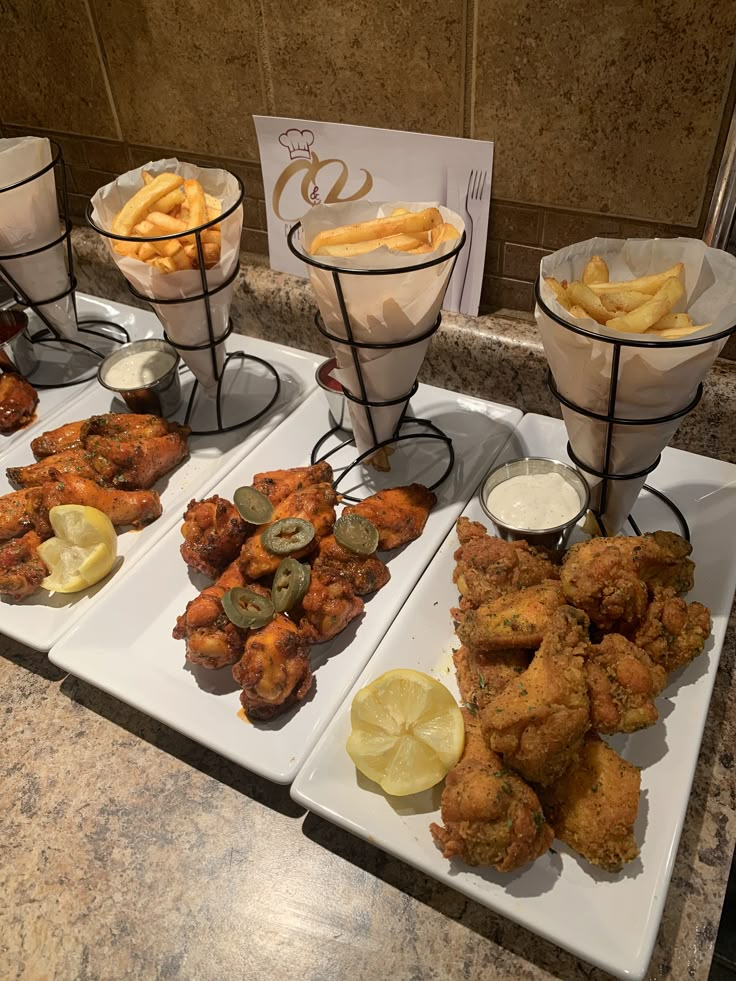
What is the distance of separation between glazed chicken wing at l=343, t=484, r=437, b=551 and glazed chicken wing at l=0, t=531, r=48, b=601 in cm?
59

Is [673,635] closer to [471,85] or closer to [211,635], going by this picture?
[211,635]

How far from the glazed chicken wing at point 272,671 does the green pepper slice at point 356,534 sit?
0.20 meters

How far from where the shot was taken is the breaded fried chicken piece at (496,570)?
3.74ft

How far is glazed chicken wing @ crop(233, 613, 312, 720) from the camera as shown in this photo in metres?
1.07

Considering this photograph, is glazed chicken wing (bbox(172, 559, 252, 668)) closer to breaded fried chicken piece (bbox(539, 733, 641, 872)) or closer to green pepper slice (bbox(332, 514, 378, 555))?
green pepper slice (bbox(332, 514, 378, 555))

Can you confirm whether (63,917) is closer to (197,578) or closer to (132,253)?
(197,578)

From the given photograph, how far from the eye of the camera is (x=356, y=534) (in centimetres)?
128

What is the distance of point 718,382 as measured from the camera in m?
1.37

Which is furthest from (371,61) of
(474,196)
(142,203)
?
(142,203)

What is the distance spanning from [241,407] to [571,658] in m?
1.08

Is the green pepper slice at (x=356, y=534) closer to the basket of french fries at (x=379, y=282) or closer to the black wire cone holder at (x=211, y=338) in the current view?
the basket of french fries at (x=379, y=282)

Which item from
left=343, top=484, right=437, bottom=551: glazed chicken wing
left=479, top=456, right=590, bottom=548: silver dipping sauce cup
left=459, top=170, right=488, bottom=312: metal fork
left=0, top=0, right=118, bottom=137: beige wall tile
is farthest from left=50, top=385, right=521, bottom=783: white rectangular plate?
left=0, top=0, right=118, bottom=137: beige wall tile

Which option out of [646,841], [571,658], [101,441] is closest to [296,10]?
[101,441]

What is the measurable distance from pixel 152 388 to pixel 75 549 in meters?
0.46
